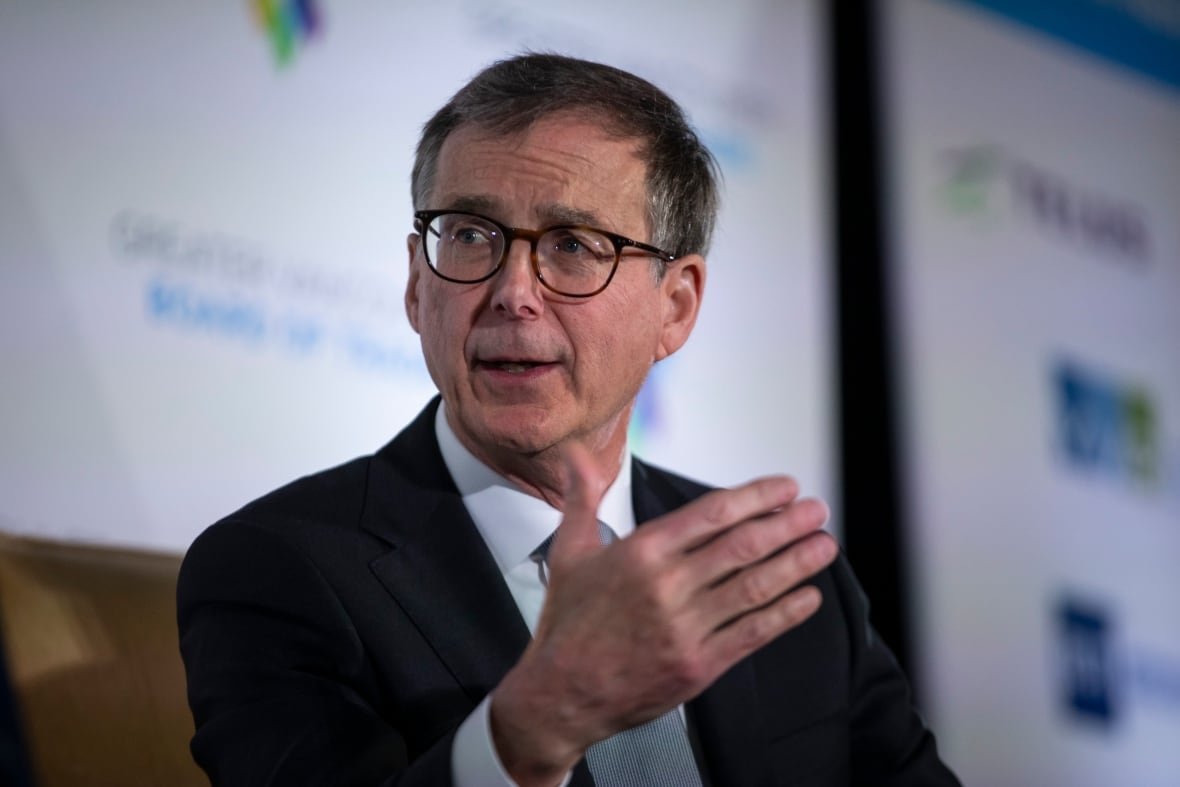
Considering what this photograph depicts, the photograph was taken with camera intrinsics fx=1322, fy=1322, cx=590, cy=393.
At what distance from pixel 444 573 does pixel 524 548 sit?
0.11 m

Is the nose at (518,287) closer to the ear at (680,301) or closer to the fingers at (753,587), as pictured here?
the ear at (680,301)

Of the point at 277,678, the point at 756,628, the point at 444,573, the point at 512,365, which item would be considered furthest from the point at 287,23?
the point at 756,628

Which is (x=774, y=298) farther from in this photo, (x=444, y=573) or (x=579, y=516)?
(x=579, y=516)

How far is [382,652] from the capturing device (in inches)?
52.3

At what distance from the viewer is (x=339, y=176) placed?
8.14 feet

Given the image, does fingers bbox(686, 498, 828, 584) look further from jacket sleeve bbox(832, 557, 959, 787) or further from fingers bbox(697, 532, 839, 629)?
jacket sleeve bbox(832, 557, 959, 787)

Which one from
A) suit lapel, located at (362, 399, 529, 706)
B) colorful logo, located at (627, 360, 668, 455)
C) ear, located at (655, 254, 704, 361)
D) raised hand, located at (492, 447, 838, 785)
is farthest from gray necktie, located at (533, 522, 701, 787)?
colorful logo, located at (627, 360, 668, 455)

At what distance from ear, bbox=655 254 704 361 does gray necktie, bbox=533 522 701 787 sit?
1.46 ft

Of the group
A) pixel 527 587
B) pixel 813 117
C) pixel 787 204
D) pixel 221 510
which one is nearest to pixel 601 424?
pixel 527 587

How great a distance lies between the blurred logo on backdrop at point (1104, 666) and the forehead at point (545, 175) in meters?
3.06

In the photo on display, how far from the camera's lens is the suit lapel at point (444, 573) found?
1.35 meters

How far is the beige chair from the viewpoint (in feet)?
4.80

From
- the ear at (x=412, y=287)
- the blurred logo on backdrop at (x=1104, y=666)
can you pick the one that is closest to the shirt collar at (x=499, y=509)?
the ear at (x=412, y=287)

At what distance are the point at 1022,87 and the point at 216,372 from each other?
9.75 ft
